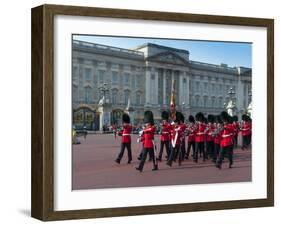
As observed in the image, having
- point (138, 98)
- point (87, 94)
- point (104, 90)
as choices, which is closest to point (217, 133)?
point (138, 98)

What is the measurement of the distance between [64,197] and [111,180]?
22.4 inches

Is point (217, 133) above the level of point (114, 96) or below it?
below

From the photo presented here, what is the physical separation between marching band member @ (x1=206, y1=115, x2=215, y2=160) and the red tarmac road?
0.11m

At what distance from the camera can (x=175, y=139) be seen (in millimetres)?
7918

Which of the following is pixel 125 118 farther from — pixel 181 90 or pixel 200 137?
pixel 200 137

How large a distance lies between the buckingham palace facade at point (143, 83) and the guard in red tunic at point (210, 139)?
0.11 m

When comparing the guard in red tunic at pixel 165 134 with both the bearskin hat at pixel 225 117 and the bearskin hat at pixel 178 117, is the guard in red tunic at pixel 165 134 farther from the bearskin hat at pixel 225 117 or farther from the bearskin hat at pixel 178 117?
the bearskin hat at pixel 225 117

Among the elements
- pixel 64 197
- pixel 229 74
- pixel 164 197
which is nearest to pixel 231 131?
pixel 229 74

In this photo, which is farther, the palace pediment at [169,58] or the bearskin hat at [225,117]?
the bearskin hat at [225,117]

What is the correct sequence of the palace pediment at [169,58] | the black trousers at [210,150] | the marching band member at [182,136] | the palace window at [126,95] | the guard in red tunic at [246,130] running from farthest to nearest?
the guard in red tunic at [246,130]
the black trousers at [210,150]
the marching band member at [182,136]
the palace pediment at [169,58]
the palace window at [126,95]

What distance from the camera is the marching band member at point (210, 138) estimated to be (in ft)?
26.4

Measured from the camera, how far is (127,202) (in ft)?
24.4

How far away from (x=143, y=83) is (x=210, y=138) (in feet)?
3.84

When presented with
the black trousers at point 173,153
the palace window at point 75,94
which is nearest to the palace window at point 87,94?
the palace window at point 75,94
